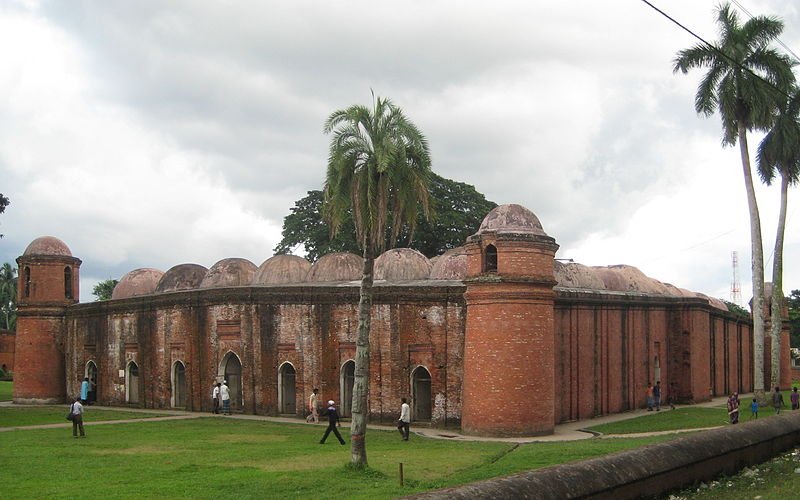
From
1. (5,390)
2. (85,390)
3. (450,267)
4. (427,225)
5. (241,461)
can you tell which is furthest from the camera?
(427,225)

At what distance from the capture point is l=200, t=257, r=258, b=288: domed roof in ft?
111

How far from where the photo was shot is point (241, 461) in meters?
18.0

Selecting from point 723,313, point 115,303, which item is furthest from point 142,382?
point 723,313

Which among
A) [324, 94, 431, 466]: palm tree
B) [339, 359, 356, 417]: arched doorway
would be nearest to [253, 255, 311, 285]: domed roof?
[339, 359, 356, 417]: arched doorway

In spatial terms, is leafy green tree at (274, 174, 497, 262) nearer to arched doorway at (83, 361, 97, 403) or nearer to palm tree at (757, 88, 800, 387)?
arched doorway at (83, 361, 97, 403)

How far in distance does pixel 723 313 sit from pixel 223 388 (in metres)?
23.3

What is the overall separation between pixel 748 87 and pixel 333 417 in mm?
18694

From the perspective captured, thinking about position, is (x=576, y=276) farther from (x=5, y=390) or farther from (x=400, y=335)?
(x=5, y=390)

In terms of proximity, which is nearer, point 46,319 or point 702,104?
point 702,104

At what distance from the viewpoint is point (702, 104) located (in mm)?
31000

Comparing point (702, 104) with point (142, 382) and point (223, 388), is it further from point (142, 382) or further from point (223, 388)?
point (142, 382)

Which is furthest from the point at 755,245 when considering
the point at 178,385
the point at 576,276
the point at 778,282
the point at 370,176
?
the point at 178,385

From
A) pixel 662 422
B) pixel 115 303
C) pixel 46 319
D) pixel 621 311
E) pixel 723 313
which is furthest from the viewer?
pixel 723 313

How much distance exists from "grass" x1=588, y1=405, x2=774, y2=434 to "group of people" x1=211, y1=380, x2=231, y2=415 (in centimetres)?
Answer: 1175
